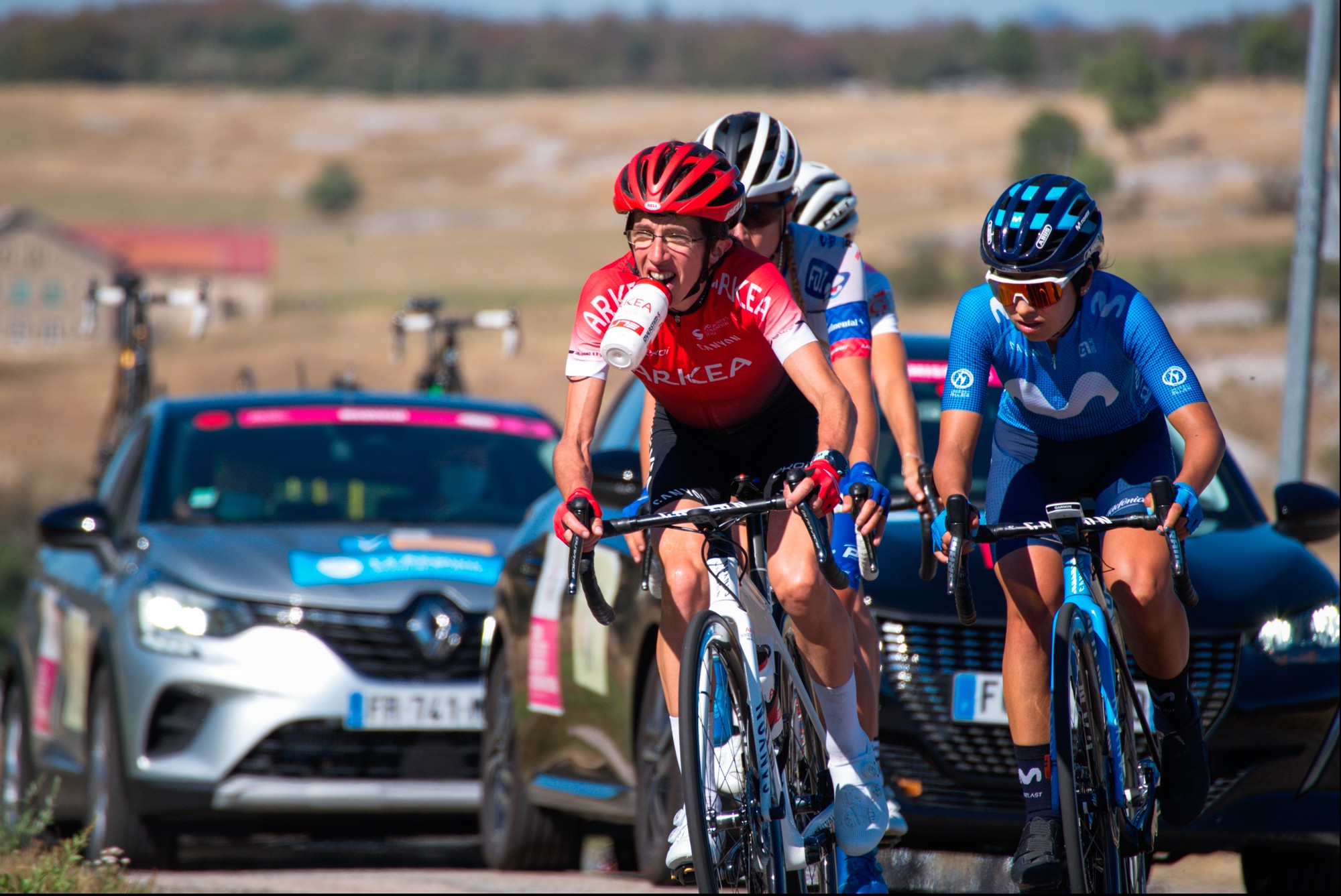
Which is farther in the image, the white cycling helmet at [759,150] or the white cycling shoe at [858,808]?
the white cycling helmet at [759,150]

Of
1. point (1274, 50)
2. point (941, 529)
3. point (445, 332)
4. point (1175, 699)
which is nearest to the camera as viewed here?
point (941, 529)

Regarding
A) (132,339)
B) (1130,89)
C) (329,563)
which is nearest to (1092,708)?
(329,563)

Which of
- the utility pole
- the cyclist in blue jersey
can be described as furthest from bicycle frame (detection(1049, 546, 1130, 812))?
the utility pole

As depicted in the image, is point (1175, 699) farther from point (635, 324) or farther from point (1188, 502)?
point (635, 324)

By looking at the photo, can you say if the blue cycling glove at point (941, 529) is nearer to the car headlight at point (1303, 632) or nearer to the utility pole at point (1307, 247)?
the car headlight at point (1303, 632)

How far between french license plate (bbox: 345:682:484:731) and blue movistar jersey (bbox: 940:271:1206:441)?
328 centimetres

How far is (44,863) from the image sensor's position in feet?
19.9

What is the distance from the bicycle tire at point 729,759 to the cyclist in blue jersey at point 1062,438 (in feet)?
2.23

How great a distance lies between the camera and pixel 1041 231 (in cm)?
502

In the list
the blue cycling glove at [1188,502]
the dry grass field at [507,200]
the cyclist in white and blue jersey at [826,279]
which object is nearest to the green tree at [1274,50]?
the dry grass field at [507,200]

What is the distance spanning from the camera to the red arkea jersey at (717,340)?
16.3 feet

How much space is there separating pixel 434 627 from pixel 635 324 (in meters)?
3.43

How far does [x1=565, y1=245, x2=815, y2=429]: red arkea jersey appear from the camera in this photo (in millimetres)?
4980

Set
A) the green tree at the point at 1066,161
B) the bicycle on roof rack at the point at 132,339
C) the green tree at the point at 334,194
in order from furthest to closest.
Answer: the green tree at the point at 334,194 < the bicycle on roof rack at the point at 132,339 < the green tree at the point at 1066,161
